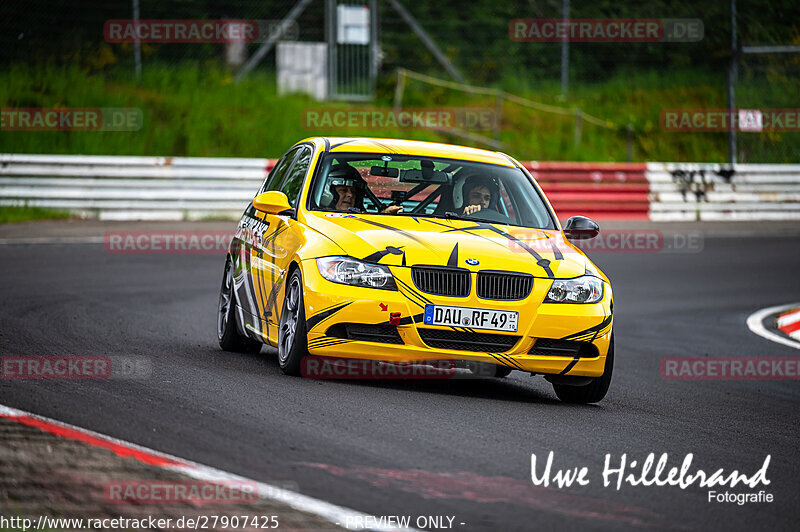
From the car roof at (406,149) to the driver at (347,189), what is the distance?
0.88ft

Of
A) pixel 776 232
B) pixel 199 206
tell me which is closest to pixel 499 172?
pixel 199 206

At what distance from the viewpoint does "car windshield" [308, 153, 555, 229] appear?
9109 mm

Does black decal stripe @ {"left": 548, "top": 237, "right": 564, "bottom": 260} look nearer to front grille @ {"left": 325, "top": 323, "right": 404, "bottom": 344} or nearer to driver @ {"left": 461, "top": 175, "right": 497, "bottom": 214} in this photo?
driver @ {"left": 461, "top": 175, "right": 497, "bottom": 214}

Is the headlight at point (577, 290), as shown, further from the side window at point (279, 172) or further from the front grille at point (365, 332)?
the side window at point (279, 172)

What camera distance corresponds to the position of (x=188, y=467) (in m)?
5.39

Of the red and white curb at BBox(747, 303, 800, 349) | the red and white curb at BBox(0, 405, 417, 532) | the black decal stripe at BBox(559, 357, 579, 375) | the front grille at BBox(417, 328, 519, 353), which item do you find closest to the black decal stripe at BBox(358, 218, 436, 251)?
the front grille at BBox(417, 328, 519, 353)

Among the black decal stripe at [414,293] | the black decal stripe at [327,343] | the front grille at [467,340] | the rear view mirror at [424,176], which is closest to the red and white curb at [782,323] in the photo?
the rear view mirror at [424,176]

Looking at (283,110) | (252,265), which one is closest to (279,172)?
(252,265)

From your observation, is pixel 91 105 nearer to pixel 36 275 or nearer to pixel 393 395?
pixel 36 275

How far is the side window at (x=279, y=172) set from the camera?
403 inches

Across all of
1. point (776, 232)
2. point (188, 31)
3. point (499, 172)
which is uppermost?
point (188, 31)

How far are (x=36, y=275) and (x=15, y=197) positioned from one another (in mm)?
6705

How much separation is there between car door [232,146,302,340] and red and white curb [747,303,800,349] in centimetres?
577

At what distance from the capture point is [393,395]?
26.1 ft
